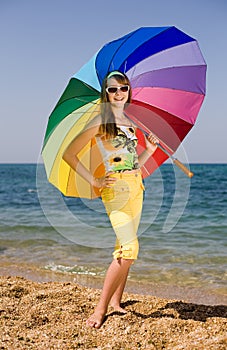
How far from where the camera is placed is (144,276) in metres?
5.97

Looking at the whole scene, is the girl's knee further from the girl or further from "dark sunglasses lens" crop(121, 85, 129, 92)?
"dark sunglasses lens" crop(121, 85, 129, 92)

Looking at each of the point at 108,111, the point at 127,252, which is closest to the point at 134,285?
the point at 127,252

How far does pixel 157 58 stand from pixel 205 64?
0.44 meters

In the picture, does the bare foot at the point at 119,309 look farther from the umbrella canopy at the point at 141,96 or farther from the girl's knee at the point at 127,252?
the umbrella canopy at the point at 141,96

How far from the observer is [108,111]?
11.8ft

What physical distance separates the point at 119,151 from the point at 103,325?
4.31 feet

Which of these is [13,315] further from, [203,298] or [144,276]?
[144,276]

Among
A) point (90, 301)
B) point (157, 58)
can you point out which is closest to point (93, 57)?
point (157, 58)

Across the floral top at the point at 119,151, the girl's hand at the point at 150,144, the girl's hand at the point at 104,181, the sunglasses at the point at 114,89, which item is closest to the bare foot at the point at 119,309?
the girl's hand at the point at 104,181

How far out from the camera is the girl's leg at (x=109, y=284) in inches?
138

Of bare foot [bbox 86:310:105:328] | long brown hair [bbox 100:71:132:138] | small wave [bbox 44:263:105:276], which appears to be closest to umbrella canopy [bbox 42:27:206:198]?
long brown hair [bbox 100:71:132:138]

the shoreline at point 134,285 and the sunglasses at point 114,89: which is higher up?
the sunglasses at point 114,89

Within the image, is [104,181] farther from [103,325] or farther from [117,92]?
[103,325]

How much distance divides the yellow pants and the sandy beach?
555mm
